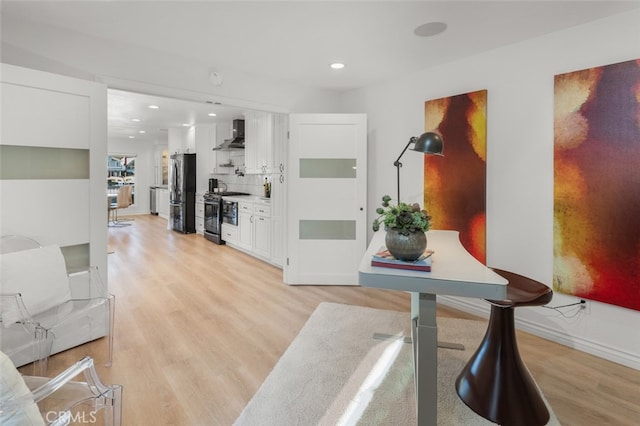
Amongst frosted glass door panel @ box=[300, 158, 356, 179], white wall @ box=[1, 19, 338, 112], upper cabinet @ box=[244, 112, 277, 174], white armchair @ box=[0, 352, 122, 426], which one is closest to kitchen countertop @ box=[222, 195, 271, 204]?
upper cabinet @ box=[244, 112, 277, 174]

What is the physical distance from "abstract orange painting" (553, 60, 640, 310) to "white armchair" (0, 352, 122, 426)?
304cm

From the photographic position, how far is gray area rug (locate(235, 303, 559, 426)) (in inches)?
71.4

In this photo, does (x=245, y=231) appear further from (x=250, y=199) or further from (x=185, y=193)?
(x=185, y=193)

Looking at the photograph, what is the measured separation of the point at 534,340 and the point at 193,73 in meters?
3.81

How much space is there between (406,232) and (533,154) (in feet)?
6.26

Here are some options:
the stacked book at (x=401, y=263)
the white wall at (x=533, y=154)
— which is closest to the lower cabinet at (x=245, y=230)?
the white wall at (x=533, y=154)

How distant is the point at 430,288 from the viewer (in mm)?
1394

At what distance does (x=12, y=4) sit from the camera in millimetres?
2281

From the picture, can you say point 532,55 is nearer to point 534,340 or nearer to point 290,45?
point 290,45

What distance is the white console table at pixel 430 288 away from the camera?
52.9 inches

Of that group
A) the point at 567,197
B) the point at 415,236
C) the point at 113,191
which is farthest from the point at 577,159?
the point at 113,191

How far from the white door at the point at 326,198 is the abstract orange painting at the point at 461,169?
0.84 meters

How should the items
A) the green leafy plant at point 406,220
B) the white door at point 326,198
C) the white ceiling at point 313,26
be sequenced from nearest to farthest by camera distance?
1. the green leafy plant at point 406,220
2. the white ceiling at point 313,26
3. the white door at point 326,198

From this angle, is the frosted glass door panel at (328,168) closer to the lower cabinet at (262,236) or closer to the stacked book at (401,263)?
the lower cabinet at (262,236)
